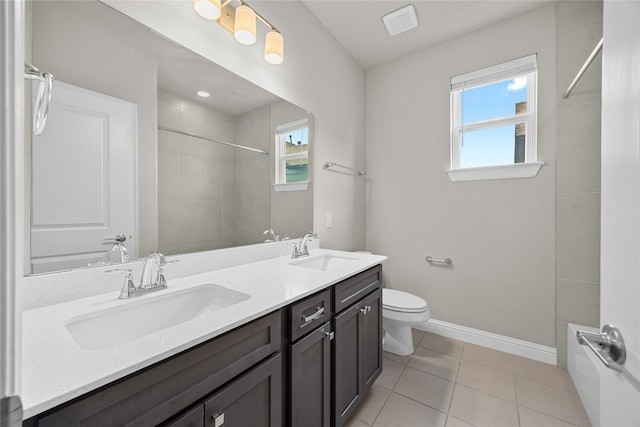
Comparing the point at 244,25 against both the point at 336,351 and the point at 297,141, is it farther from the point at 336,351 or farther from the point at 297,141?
the point at 336,351

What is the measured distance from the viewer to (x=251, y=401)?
33.0 inches

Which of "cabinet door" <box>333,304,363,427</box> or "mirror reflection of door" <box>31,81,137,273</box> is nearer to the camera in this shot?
"mirror reflection of door" <box>31,81,137,273</box>

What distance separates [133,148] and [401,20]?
2.25 m

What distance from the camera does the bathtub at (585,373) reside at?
1.39 metres

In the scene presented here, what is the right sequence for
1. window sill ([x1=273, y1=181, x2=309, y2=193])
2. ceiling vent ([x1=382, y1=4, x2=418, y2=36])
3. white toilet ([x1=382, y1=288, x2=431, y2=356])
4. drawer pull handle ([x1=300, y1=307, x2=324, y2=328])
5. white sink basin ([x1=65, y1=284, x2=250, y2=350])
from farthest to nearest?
ceiling vent ([x1=382, y1=4, x2=418, y2=36]) → white toilet ([x1=382, y1=288, x2=431, y2=356]) → window sill ([x1=273, y1=181, x2=309, y2=193]) → drawer pull handle ([x1=300, y1=307, x2=324, y2=328]) → white sink basin ([x1=65, y1=284, x2=250, y2=350])

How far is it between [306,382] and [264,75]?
68.2 inches

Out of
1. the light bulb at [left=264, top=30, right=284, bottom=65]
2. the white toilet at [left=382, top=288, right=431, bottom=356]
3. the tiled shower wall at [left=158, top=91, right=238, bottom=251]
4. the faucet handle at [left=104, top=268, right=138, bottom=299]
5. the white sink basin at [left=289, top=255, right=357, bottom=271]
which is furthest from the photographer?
the white toilet at [left=382, top=288, right=431, bottom=356]

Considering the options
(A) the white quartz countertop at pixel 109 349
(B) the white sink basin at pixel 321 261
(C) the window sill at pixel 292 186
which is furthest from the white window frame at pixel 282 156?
(A) the white quartz countertop at pixel 109 349

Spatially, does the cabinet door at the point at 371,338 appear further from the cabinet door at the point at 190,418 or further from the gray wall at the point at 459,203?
the gray wall at the point at 459,203

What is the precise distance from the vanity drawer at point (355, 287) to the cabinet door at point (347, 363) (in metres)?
0.04

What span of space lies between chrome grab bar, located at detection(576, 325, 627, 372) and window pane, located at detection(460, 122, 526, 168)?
2.04m

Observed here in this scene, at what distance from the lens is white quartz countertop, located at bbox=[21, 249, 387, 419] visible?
1.64 feet

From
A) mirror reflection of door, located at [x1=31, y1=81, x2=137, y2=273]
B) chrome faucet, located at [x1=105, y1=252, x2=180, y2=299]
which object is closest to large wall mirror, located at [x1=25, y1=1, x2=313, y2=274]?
mirror reflection of door, located at [x1=31, y1=81, x2=137, y2=273]

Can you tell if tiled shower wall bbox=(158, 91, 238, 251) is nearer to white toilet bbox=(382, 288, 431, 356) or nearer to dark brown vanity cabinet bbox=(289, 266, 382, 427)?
dark brown vanity cabinet bbox=(289, 266, 382, 427)
